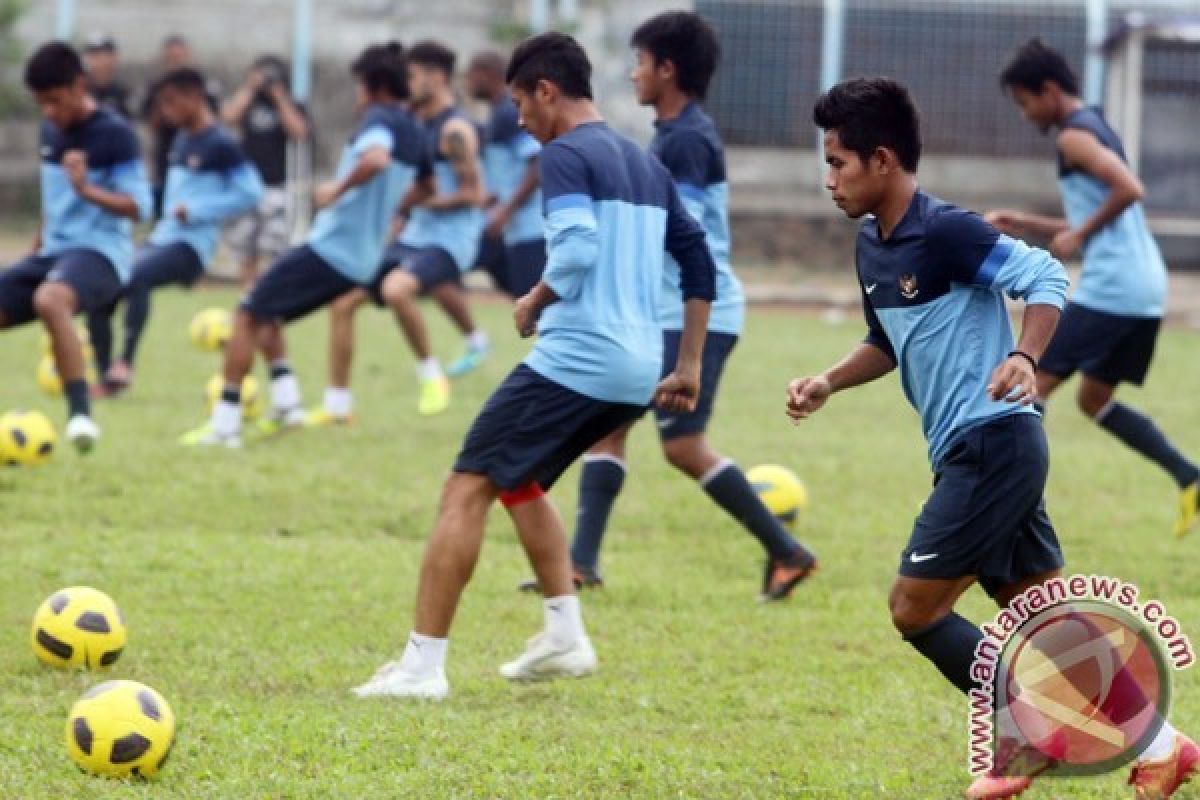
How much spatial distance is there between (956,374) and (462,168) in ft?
26.7

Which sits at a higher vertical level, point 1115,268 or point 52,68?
point 52,68

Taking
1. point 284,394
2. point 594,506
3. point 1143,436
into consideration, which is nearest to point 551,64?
point 594,506

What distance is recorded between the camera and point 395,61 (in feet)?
39.8

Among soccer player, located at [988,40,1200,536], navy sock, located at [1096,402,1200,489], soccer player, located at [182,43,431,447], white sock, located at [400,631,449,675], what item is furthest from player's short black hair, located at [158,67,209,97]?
white sock, located at [400,631,449,675]

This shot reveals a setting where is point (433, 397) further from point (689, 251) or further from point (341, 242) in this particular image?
point (689, 251)

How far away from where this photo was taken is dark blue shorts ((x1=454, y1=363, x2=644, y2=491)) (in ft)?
21.0

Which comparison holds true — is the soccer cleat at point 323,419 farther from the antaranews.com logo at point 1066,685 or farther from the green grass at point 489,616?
the antaranews.com logo at point 1066,685

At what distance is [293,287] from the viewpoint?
11781 mm

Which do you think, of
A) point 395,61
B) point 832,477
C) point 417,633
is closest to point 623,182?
point 417,633

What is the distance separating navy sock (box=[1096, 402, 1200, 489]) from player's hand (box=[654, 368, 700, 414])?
143 inches

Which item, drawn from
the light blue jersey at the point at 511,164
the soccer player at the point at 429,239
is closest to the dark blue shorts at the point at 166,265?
the soccer player at the point at 429,239

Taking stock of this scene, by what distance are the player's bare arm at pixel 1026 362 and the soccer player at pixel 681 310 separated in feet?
9.54

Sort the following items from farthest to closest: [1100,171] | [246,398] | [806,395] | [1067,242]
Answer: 1. [246,398]
2. [1100,171]
3. [1067,242]
4. [806,395]

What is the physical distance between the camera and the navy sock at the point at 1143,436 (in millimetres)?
9648
